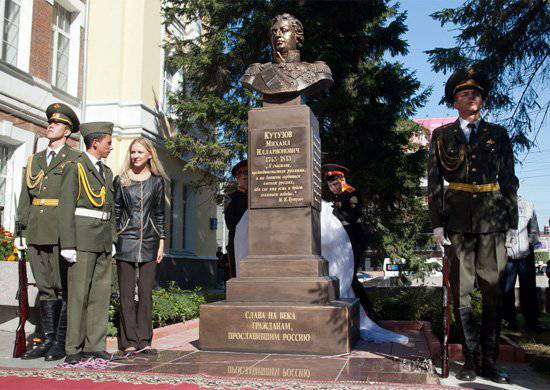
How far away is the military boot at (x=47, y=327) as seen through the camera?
5.43 m

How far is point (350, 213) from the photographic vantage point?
7.84 m

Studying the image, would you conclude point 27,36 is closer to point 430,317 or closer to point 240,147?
point 240,147

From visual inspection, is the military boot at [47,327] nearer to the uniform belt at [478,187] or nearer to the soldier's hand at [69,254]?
the soldier's hand at [69,254]

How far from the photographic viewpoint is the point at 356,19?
12.8 metres

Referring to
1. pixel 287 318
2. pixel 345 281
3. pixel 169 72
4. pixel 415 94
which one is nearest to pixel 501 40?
pixel 345 281

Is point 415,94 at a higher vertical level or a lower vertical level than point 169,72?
lower

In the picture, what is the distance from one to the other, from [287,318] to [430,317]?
3.24 m

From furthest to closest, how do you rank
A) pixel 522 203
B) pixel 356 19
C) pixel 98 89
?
1. pixel 98 89
2. pixel 356 19
3. pixel 522 203

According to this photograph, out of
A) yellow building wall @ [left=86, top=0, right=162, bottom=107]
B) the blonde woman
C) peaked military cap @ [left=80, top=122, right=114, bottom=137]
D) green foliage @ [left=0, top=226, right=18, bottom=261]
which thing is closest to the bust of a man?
the blonde woman

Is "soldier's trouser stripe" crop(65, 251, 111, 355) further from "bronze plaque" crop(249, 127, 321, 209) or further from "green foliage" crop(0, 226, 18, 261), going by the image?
"green foliage" crop(0, 226, 18, 261)

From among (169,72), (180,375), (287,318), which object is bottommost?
(180,375)

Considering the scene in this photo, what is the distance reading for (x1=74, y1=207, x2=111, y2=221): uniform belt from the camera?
17.6 feet

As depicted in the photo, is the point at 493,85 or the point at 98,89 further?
the point at 98,89

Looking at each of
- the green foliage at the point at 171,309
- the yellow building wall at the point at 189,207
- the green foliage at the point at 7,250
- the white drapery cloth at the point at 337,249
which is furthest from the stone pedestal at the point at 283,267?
the yellow building wall at the point at 189,207
